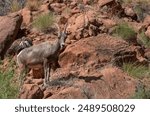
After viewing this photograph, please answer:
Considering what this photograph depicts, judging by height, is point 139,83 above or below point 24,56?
below

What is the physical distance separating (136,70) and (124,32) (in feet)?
7.87

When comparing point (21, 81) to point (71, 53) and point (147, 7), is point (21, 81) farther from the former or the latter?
point (147, 7)

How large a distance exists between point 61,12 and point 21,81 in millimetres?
4575

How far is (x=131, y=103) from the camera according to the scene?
1074 centimetres

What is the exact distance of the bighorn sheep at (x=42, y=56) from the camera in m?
14.5

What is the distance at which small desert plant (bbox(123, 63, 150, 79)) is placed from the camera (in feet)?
49.5

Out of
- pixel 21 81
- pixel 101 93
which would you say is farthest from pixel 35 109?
pixel 21 81

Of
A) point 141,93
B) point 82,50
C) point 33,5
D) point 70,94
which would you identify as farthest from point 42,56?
point 33,5

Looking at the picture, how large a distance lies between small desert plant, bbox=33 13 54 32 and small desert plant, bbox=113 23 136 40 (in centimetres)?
224

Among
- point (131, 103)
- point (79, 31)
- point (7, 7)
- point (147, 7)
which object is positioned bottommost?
point (147, 7)

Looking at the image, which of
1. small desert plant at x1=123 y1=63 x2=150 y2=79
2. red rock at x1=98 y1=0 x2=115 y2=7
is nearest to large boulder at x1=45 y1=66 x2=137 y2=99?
small desert plant at x1=123 y1=63 x2=150 y2=79

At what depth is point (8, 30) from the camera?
55.8 ft

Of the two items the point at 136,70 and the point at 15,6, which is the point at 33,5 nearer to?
the point at 15,6

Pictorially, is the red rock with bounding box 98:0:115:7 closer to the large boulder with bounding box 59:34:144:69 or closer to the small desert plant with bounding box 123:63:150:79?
the large boulder with bounding box 59:34:144:69
